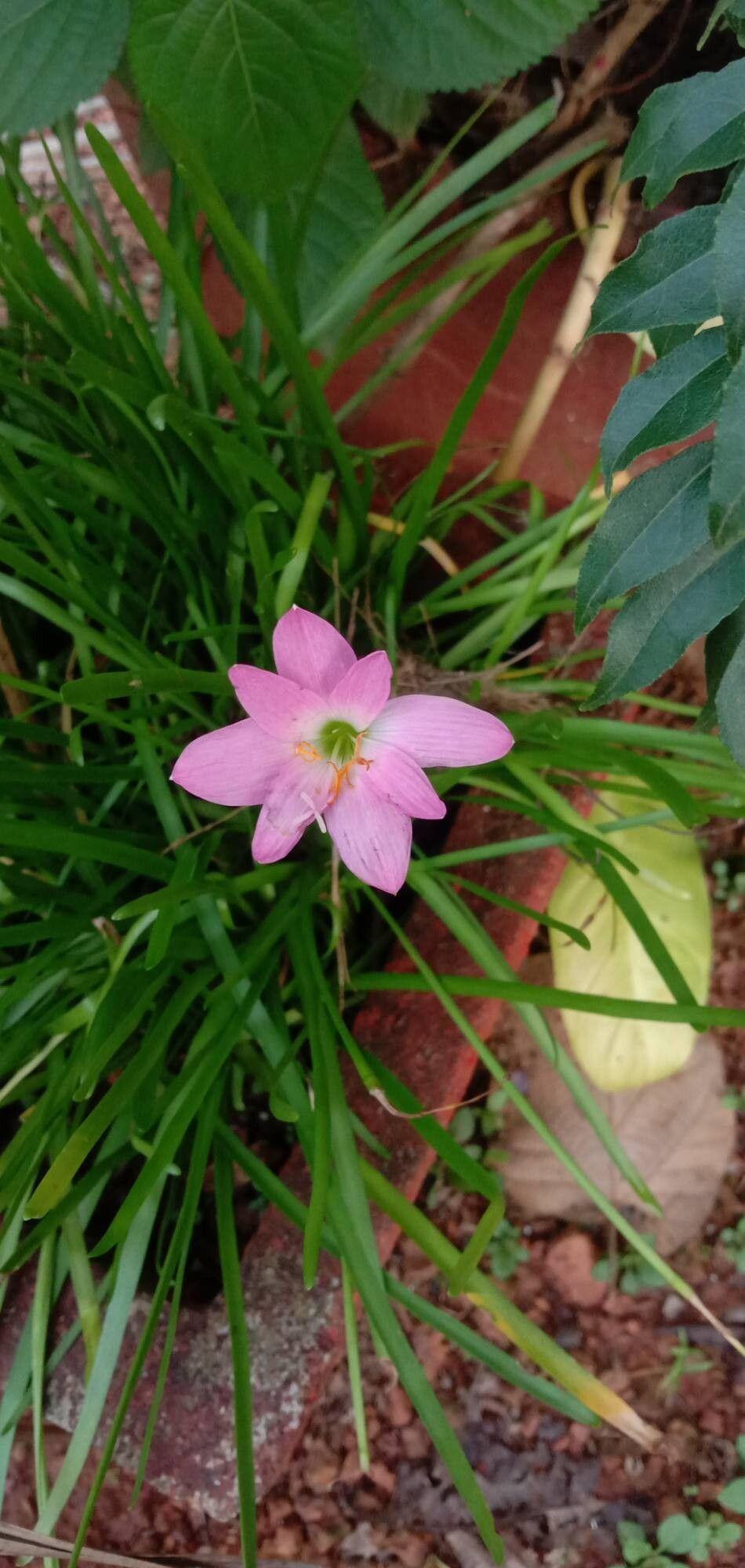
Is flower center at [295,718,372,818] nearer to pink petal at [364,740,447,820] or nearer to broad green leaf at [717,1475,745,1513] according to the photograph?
pink petal at [364,740,447,820]

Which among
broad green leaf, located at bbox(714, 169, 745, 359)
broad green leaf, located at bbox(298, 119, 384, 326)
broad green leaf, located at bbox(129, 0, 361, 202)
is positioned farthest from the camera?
broad green leaf, located at bbox(298, 119, 384, 326)

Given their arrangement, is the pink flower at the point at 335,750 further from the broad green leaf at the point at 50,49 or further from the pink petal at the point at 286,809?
the broad green leaf at the point at 50,49

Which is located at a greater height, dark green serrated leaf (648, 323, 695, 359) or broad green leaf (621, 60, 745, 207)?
broad green leaf (621, 60, 745, 207)

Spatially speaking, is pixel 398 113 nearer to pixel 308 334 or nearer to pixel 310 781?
pixel 308 334

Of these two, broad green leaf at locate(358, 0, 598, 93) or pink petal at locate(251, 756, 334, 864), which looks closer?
pink petal at locate(251, 756, 334, 864)

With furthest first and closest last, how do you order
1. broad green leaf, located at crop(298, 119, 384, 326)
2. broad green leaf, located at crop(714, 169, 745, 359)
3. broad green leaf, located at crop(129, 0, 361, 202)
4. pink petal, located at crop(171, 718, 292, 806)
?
broad green leaf, located at crop(298, 119, 384, 326) → broad green leaf, located at crop(129, 0, 361, 202) → pink petal, located at crop(171, 718, 292, 806) → broad green leaf, located at crop(714, 169, 745, 359)

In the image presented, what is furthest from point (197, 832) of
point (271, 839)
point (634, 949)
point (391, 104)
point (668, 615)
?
point (391, 104)

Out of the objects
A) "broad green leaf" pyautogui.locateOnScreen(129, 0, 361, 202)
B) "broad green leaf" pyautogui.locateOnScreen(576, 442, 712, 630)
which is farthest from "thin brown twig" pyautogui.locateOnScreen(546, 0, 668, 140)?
"broad green leaf" pyautogui.locateOnScreen(576, 442, 712, 630)

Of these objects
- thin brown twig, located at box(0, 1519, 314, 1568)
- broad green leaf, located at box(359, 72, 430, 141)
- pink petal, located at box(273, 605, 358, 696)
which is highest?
broad green leaf, located at box(359, 72, 430, 141)
